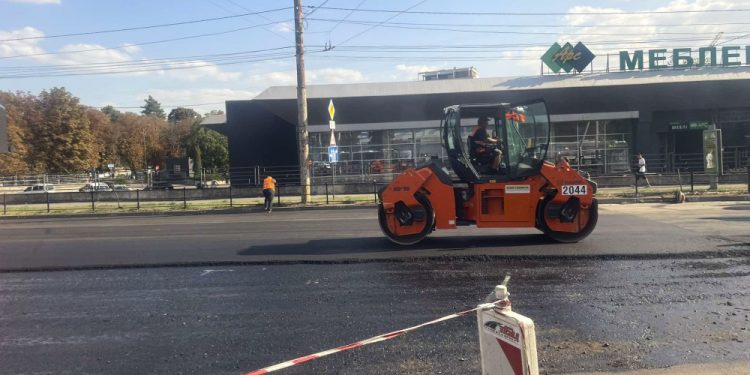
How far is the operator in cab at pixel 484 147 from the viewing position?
10562 millimetres

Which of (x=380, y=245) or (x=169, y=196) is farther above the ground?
(x=169, y=196)

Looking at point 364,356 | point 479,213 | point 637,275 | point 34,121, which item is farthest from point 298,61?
point 34,121

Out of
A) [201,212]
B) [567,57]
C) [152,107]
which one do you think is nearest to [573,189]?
[201,212]

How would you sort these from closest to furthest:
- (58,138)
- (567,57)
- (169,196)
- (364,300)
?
(364,300) < (169,196) < (567,57) < (58,138)

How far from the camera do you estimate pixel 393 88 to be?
3550 centimetres

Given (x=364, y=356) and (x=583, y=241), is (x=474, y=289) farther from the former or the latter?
(x=583, y=241)

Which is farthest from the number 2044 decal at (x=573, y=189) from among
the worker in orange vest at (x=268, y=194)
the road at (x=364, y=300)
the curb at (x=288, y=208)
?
the worker in orange vest at (x=268, y=194)

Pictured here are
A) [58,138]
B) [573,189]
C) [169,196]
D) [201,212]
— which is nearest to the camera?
[573,189]

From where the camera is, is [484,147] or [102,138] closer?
[484,147]

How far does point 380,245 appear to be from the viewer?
35.4 feet

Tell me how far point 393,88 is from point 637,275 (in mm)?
29051

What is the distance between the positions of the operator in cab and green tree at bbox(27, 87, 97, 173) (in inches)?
2075

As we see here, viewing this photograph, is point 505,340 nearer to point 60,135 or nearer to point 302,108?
point 302,108

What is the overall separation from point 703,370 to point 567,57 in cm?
3431
